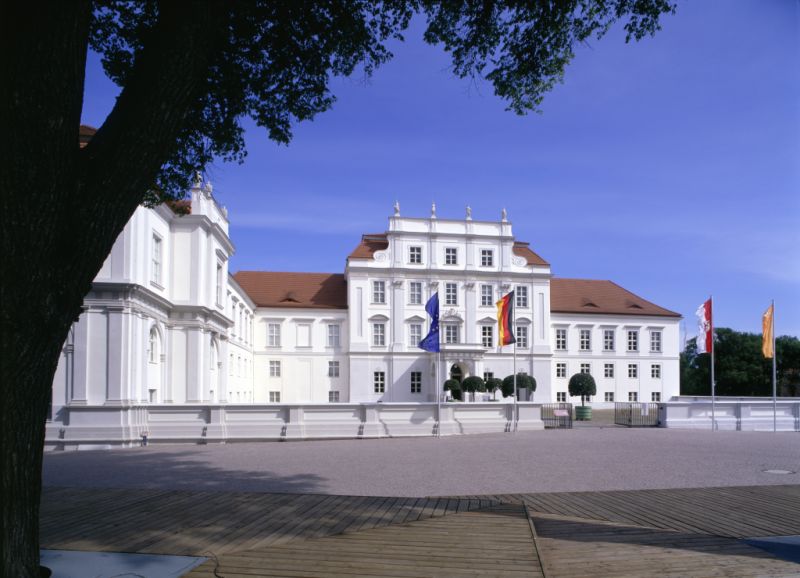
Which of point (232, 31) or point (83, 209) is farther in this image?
point (232, 31)

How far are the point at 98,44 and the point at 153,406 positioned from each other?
13.8 meters

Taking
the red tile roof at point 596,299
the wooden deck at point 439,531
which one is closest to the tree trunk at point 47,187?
the wooden deck at point 439,531

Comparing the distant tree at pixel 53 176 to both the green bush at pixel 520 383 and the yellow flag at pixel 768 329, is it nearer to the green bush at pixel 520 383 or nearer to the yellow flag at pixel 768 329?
the yellow flag at pixel 768 329

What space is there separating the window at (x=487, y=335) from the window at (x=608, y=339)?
401 inches

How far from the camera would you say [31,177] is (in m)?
4.47

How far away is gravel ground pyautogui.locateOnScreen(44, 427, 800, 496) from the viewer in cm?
1055

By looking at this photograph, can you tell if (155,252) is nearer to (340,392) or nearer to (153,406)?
(153,406)

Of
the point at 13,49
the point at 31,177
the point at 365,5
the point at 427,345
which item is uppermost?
the point at 365,5

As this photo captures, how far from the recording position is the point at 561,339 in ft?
178

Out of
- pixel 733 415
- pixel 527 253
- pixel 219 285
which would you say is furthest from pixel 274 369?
pixel 733 415

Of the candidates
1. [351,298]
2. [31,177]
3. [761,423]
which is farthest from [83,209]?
[351,298]

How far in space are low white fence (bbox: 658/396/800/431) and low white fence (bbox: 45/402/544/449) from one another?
10770mm

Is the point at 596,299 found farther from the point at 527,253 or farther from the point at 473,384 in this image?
the point at 473,384

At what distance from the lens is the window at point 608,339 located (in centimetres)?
5475
